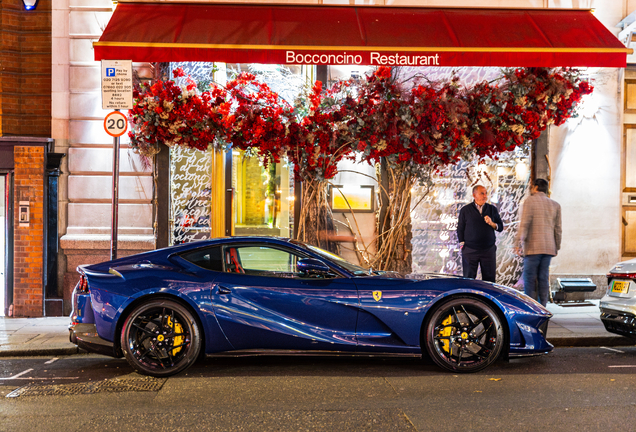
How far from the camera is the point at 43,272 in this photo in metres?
8.32

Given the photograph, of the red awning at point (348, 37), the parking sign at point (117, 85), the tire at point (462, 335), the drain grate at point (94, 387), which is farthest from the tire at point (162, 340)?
the red awning at point (348, 37)

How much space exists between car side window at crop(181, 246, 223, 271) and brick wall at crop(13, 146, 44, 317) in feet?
14.3

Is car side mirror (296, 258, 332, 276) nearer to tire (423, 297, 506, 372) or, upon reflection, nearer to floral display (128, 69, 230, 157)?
tire (423, 297, 506, 372)

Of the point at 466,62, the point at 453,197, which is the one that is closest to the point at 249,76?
the point at 466,62

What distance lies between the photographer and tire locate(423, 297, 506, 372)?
191 inches

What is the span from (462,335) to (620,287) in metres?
2.14

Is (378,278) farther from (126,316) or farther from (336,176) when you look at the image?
(336,176)

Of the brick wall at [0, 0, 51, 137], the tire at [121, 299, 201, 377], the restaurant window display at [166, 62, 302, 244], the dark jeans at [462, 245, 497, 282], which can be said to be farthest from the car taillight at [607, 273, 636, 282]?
the brick wall at [0, 0, 51, 137]

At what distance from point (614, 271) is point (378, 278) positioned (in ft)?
9.14

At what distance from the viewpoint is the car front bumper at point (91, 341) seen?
4879 mm

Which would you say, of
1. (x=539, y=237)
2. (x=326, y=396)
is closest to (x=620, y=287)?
(x=539, y=237)

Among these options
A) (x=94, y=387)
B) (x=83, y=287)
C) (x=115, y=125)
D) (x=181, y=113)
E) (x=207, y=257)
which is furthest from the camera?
(x=181, y=113)

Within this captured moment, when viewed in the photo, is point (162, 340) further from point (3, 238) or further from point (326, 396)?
point (3, 238)

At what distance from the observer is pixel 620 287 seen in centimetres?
576
